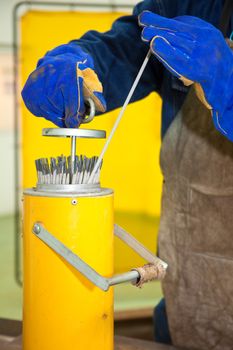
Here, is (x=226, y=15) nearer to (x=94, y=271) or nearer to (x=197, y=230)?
(x=197, y=230)

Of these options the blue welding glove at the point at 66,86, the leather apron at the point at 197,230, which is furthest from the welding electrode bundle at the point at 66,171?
the leather apron at the point at 197,230

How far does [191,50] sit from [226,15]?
280 mm

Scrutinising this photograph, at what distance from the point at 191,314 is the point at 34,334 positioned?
1.25 ft

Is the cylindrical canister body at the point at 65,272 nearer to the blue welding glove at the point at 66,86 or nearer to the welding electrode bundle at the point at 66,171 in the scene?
the welding electrode bundle at the point at 66,171

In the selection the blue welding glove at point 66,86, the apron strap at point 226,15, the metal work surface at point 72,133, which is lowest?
the metal work surface at point 72,133

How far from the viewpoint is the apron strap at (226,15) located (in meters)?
0.83

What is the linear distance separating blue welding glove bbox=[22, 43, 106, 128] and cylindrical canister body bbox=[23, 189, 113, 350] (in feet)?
0.57

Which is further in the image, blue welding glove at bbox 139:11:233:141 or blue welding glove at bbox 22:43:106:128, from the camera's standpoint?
blue welding glove at bbox 22:43:106:128

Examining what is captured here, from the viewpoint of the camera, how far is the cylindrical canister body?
1.85ft

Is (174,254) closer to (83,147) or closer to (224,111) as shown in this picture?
(224,111)

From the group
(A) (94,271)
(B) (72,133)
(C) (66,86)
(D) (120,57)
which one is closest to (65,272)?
(A) (94,271)

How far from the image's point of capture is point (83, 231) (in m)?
0.57

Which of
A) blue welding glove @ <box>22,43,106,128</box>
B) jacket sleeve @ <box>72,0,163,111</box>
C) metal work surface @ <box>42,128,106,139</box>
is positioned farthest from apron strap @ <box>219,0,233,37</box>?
metal work surface @ <box>42,128,106,139</box>

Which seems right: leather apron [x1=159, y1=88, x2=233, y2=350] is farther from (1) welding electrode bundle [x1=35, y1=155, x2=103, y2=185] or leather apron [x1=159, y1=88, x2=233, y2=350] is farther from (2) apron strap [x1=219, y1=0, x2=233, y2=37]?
(1) welding electrode bundle [x1=35, y1=155, x2=103, y2=185]
